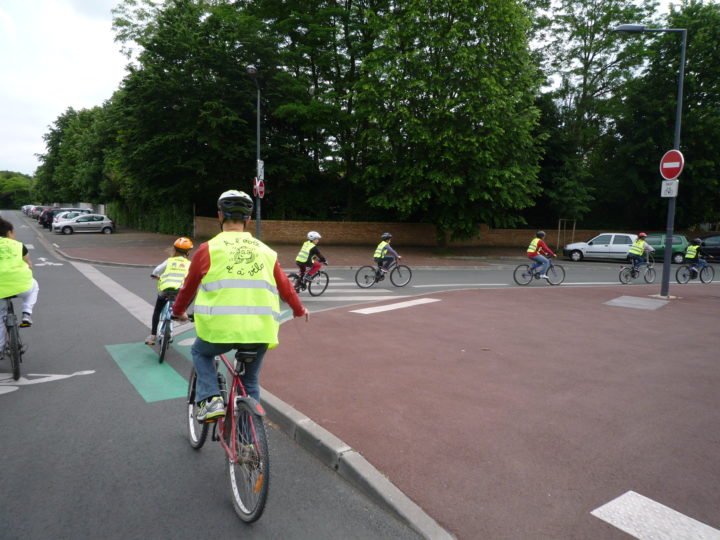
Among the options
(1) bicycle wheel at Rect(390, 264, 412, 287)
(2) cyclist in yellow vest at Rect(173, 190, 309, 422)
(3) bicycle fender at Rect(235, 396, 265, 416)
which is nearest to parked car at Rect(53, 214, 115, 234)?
(1) bicycle wheel at Rect(390, 264, 412, 287)

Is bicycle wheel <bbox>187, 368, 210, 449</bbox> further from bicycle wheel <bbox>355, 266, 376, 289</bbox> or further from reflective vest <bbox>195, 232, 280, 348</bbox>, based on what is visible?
bicycle wheel <bbox>355, 266, 376, 289</bbox>

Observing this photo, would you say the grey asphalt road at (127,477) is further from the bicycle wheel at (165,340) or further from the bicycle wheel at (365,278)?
the bicycle wheel at (365,278)

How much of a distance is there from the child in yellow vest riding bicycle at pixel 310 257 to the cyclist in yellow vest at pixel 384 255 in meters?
2.06

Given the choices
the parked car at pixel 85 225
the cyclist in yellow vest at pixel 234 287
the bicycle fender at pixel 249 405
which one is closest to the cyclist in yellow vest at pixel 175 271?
the cyclist in yellow vest at pixel 234 287

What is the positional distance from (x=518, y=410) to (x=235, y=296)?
114 inches

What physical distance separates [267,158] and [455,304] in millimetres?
18889

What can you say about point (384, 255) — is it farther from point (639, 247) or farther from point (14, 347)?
point (14, 347)

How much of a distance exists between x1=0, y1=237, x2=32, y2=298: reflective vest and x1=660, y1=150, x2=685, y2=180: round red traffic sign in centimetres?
1211

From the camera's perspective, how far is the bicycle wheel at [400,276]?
14.5 meters

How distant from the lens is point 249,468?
2.94m

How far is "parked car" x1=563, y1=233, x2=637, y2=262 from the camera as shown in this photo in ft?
87.6

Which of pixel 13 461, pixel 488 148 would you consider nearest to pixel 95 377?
pixel 13 461

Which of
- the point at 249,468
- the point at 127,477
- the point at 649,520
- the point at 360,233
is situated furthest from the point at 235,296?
the point at 360,233

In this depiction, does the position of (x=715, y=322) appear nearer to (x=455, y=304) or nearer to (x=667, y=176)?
(x=667, y=176)
